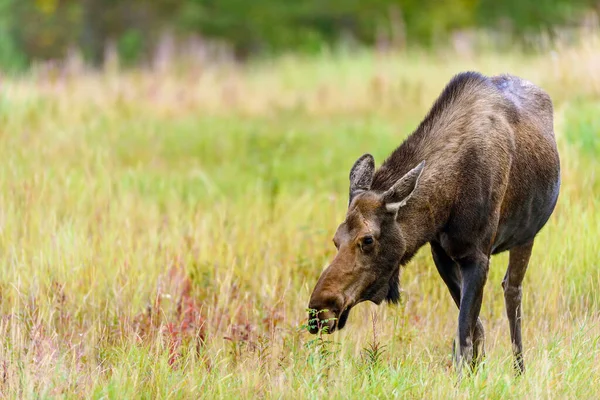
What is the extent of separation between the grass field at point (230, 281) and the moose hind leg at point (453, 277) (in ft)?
0.61

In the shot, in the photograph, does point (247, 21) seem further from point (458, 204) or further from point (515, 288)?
point (458, 204)

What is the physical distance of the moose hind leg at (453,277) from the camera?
5910 millimetres

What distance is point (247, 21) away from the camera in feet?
106

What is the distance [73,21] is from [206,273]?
29.1 m

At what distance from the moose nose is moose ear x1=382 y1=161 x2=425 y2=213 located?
682 mm

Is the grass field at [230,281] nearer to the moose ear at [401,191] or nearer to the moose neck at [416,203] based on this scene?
the moose neck at [416,203]

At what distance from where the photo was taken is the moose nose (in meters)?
4.91

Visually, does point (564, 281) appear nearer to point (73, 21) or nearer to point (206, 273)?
point (206, 273)

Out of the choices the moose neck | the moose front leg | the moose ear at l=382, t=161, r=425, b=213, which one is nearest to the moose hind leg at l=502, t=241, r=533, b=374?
the moose front leg

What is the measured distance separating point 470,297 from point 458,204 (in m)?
0.53

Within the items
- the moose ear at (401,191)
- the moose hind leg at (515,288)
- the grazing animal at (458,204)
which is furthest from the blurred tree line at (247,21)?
the moose ear at (401,191)

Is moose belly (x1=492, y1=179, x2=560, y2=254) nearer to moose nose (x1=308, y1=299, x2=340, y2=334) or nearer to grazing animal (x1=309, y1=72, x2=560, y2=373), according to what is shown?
grazing animal (x1=309, y1=72, x2=560, y2=373)

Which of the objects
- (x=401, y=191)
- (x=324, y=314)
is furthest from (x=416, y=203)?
(x=324, y=314)

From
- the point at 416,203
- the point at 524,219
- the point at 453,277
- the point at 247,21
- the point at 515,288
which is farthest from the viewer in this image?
the point at 247,21
